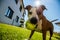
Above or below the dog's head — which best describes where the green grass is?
below

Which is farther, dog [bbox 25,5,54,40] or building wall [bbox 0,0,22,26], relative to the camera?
building wall [bbox 0,0,22,26]

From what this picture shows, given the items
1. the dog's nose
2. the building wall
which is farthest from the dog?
the building wall

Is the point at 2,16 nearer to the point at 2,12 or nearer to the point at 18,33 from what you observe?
the point at 2,12

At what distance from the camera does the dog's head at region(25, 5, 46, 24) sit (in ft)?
8.13

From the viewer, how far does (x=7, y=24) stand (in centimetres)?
256

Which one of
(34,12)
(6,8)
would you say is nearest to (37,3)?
(34,12)

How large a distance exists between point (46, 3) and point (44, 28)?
259mm

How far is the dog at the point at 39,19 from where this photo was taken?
2.49 m

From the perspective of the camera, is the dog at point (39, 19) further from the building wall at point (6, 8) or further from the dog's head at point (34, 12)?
the building wall at point (6, 8)

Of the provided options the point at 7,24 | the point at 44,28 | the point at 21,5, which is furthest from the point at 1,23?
the point at 44,28

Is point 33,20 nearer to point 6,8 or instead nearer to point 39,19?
point 39,19

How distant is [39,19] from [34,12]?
90 millimetres

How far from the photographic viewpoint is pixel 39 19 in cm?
252

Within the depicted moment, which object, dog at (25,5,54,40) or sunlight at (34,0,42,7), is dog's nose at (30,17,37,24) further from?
sunlight at (34,0,42,7)
